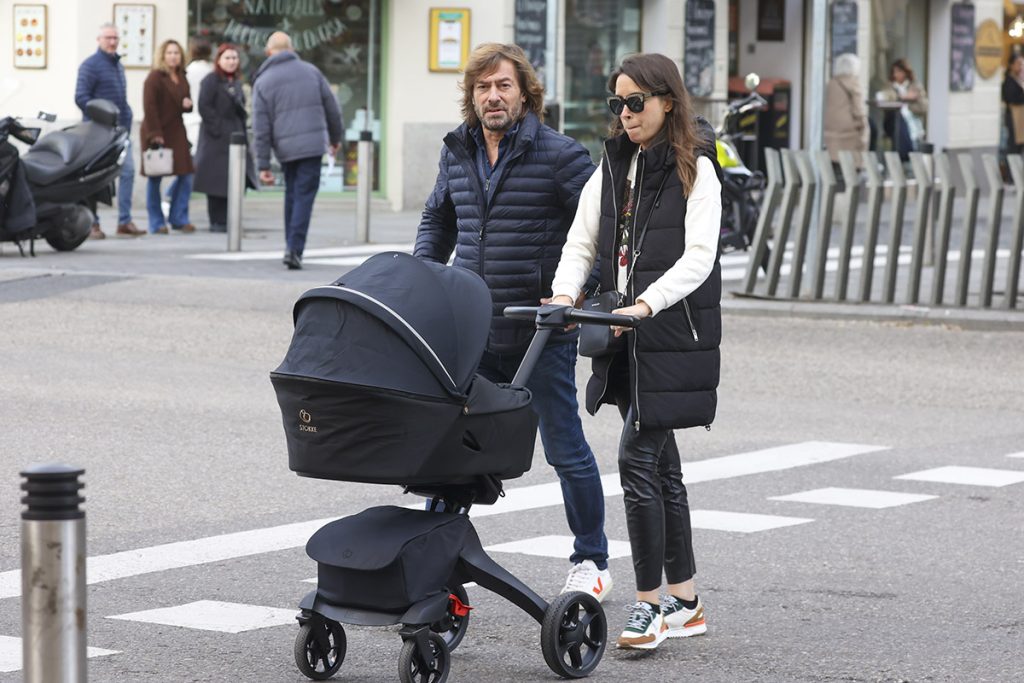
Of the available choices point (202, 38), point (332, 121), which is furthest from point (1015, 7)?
point (332, 121)

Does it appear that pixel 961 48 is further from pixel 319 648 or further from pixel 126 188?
pixel 319 648

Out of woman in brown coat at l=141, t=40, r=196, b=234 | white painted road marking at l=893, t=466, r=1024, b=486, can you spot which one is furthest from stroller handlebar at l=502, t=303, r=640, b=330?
woman in brown coat at l=141, t=40, r=196, b=234

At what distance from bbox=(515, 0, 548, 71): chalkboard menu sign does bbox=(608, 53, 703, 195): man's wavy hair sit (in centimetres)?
1988

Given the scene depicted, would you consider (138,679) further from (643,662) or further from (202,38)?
(202,38)

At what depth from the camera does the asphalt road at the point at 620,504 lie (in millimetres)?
6023

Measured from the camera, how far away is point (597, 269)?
6375 millimetres

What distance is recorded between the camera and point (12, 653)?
5.82 metres

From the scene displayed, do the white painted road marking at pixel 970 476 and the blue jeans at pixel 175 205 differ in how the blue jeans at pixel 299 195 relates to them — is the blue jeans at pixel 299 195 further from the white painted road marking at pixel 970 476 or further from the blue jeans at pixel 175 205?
the white painted road marking at pixel 970 476

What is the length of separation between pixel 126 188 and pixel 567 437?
1415 cm

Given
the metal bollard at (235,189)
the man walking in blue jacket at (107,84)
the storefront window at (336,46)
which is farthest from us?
the storefront window at (336,46)

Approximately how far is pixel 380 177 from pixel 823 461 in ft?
54.9

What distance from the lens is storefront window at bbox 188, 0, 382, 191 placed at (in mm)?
24938

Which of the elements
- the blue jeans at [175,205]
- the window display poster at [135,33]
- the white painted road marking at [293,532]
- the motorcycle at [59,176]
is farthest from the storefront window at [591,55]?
the white painted road marking at [293,532]

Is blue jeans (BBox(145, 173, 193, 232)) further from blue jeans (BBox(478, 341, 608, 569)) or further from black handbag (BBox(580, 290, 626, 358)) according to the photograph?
black handbag (BBox(580, 290, 626, 358))
